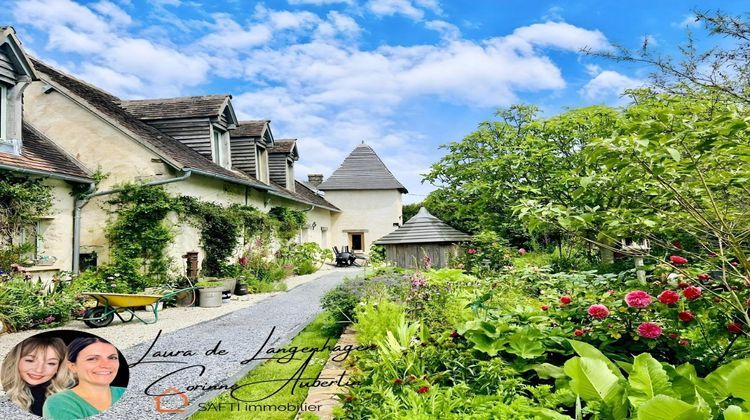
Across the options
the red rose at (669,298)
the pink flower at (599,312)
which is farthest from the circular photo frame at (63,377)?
the red rose at (669,298)

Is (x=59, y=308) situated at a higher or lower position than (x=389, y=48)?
lower

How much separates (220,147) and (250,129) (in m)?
2.77

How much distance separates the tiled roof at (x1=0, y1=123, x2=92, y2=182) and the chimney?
2311 centimetres

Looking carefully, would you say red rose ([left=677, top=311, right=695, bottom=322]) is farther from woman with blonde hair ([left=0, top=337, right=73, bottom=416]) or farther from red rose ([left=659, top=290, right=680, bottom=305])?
woman with blonde hair ([left=0, top=337, right=73, bottom=416])

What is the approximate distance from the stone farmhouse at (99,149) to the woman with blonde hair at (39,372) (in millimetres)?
6048

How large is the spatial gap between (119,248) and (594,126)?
10.2 metres

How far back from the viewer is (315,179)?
34.4 m

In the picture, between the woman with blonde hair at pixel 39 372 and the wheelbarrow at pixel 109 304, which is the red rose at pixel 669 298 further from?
the wheelbarrow at pixel 109 304

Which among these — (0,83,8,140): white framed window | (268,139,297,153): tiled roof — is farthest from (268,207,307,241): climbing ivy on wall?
(0,83,8,140): white framed window

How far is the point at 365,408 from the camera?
2.49m

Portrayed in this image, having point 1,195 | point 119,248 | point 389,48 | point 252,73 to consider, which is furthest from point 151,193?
point 389,48

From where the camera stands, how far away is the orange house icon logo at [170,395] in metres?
3.81

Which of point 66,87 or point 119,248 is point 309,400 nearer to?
point 119,248

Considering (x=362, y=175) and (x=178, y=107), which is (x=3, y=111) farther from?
(x=362, y=175)
